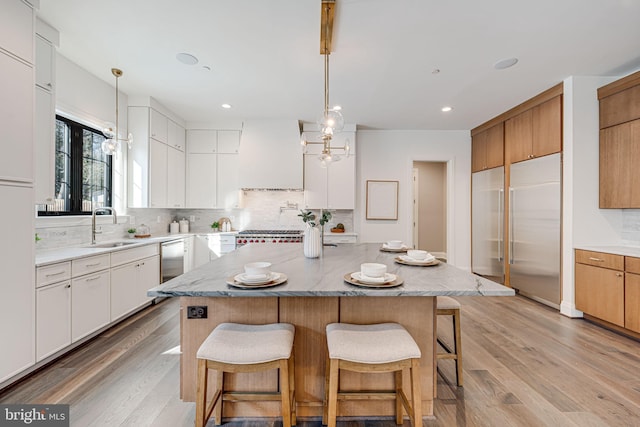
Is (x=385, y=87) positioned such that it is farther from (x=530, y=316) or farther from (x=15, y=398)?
(x=15, y=398)

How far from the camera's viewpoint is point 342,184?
4.82 m

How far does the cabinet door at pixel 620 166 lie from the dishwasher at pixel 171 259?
17.6 ft

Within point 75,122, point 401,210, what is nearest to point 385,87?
point 401,210

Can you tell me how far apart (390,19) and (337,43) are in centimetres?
50

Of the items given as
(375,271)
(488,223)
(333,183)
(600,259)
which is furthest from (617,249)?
(333,183)

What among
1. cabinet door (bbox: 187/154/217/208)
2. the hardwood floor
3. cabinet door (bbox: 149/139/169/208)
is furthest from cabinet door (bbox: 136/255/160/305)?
cabinet door (bbox: 187/154/217/208)

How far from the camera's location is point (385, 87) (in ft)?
11.1

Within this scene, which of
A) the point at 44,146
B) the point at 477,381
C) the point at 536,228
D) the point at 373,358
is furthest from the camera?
the point at 536,228

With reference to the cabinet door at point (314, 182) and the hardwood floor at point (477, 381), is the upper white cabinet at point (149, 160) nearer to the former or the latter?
the hardwood floor at point (477, 381)

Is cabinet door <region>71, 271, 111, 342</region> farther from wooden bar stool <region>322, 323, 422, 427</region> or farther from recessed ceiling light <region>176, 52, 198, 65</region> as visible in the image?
wooden bar stool <region>322, 323, 422, 427</region>

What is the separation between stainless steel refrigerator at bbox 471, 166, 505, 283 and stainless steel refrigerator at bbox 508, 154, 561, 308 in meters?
0.23

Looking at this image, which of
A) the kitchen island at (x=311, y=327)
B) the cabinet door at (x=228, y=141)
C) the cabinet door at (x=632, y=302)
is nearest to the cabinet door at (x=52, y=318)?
the kitchen island at (x=311, y=327)

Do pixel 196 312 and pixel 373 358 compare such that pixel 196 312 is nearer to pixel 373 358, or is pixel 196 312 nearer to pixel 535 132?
pixel 373 358

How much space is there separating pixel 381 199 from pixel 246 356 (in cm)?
424
